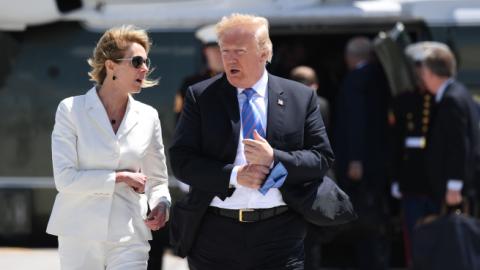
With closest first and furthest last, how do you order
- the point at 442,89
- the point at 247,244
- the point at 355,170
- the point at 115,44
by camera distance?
the point at 247,244, the point at 115,44, the point at 442,89, the point at 355,170

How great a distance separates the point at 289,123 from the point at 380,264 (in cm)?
341

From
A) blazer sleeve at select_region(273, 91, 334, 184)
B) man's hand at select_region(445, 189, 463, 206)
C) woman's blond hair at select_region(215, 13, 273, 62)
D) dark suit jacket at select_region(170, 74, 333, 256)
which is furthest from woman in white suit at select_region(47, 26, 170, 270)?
man's hand at select_region(445, 189, 463, 206)

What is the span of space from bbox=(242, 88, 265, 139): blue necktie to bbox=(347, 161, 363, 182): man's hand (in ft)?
10.4

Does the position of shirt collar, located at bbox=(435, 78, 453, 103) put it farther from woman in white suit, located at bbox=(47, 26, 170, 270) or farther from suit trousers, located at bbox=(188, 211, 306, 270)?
woman in white suit, located at bbox=(47, 26, 170, 270)

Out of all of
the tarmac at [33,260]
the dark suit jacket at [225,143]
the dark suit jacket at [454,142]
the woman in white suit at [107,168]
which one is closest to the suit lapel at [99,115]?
the woman in white suit at [107,168]

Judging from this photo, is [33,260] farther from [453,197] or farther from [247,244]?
[247,244]

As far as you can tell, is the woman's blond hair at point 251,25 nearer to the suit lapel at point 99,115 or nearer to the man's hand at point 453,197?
the suit lapel at point 99,115

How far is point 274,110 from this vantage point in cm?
397

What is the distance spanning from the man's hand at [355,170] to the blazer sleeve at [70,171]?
11.0 ft

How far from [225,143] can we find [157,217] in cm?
46

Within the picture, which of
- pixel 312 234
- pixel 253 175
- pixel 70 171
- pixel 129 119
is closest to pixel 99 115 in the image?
pixel 129 119

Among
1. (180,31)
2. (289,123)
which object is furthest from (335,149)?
(289,123)

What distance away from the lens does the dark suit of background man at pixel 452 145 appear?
19.7 ft

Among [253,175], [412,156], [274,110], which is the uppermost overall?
[274,110]
